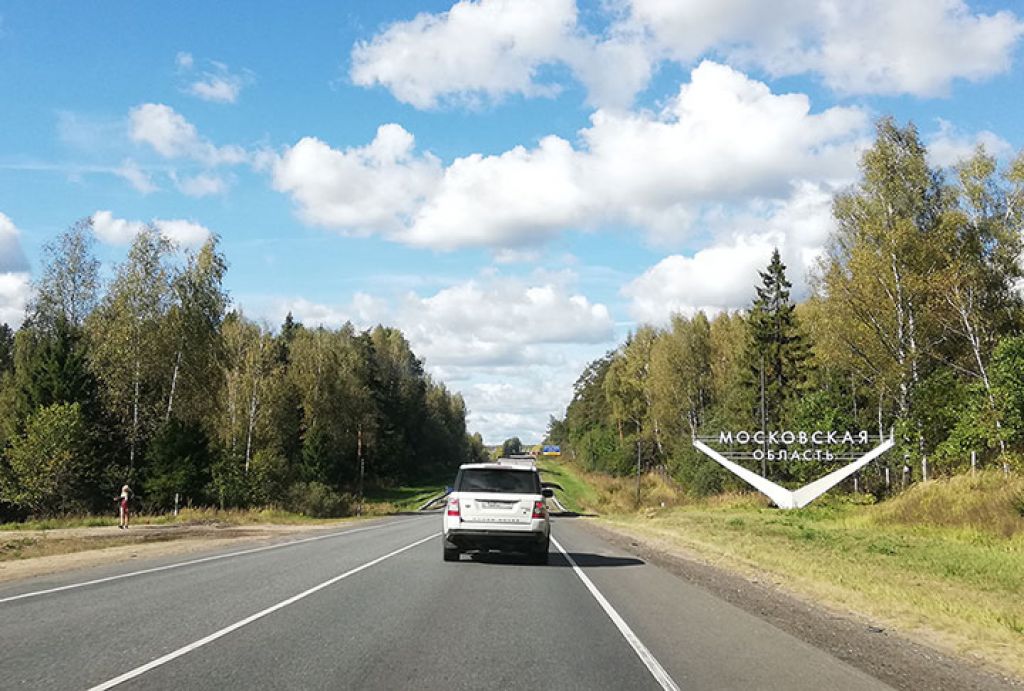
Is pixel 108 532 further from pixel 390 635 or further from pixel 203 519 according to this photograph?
pixel 390 635

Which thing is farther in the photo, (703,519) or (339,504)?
(339,504)

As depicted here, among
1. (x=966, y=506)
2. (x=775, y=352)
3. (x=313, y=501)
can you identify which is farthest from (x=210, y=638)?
(x=775, y=352)

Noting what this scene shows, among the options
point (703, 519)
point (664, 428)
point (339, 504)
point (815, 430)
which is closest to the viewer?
point (703, 519)

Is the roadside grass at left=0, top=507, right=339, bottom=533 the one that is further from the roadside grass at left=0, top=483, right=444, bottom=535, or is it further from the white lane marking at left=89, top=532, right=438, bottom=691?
the white lane marking at left=89, top=532, right=438, bottom=691

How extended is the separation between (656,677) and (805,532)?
2258cm

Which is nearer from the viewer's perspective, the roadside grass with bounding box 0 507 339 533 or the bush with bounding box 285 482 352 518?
the roadside grass with bounding box 0 507 339 533

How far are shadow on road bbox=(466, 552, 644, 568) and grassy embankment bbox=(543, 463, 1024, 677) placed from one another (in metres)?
2.37

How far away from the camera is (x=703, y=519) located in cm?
3788

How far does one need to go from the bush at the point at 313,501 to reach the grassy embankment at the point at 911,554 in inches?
1020

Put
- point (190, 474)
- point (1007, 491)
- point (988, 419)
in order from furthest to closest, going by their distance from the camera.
A: point (190, 474)
point (988, 419)
point (1007, 491)

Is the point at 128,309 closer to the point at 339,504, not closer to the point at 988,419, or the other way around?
the point at 339,504

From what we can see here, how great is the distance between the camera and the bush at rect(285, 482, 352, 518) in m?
54.1

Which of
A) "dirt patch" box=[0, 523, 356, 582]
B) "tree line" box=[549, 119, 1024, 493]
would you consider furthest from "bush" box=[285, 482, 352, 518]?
"tree line" box=[549, 119, 1024, 493]

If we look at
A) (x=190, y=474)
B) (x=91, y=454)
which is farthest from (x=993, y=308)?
(x=91, y=454)
